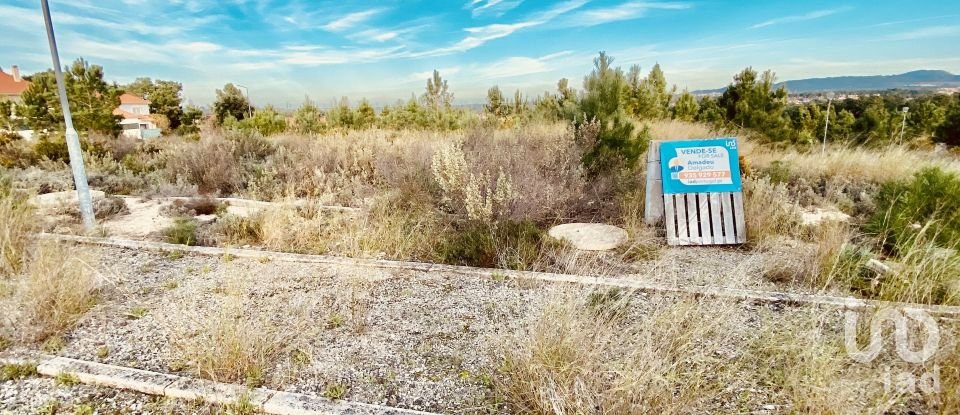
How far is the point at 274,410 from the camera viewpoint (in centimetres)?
202

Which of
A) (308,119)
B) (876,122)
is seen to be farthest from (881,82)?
(308,119)

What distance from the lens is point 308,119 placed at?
1524 centimetres

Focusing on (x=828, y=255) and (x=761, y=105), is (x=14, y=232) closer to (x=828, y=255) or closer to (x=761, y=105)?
(x=828, y=255)

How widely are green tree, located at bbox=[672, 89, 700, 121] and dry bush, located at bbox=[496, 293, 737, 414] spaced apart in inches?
515

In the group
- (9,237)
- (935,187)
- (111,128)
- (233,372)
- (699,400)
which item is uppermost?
(111,128)

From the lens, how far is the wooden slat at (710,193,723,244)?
15.0 feet

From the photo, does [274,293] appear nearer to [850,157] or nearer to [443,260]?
[443,260]

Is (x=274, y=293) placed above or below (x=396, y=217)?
below

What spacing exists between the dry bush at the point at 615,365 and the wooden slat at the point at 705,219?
83.9 inches

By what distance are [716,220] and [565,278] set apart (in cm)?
216

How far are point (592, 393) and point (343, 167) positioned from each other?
22.0 ft

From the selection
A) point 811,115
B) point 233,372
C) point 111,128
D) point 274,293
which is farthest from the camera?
point 811,115

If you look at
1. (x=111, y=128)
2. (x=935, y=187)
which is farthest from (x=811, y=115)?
(x=111, y=128)
